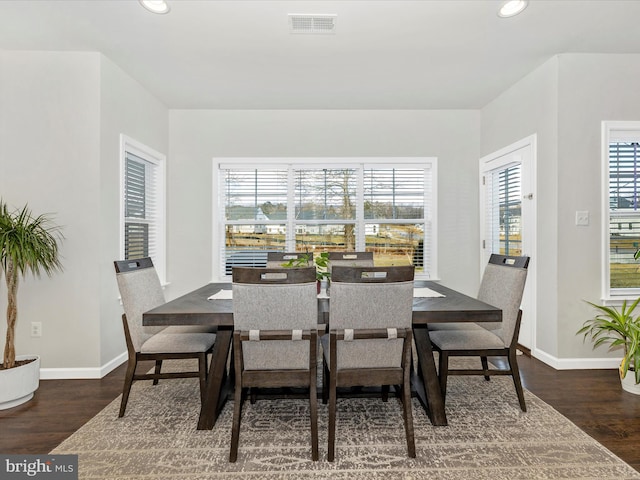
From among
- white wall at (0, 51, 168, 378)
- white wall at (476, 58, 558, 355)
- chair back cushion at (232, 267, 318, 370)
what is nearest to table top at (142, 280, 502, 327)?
chair back cushion at (232, 267, 318, 370)

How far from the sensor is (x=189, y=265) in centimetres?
442

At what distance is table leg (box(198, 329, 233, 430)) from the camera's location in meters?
2.16

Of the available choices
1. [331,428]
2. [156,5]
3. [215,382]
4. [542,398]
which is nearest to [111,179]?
[156,5]

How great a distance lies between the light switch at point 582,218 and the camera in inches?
123

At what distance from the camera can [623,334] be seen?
9.11 ft

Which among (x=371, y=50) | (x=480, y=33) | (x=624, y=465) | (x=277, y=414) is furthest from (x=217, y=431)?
(x=480, y=33)

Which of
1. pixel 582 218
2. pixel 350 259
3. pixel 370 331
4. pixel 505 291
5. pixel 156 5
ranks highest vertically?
pixel 156 5

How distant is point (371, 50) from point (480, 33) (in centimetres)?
84

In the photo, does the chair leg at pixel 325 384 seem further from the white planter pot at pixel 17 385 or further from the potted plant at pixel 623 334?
the potted plant at pixel 623 334

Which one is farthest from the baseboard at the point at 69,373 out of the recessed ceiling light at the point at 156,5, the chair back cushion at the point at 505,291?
the chair back cushion at the point at 505,291

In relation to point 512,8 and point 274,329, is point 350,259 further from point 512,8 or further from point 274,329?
point 512,8

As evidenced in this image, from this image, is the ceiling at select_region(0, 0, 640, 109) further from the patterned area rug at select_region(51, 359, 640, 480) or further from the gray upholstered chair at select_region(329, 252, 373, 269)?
the patterned area rug at select_region(51, 359, 640, 480)

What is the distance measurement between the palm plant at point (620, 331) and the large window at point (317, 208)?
5.71ft

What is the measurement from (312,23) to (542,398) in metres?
3.19
